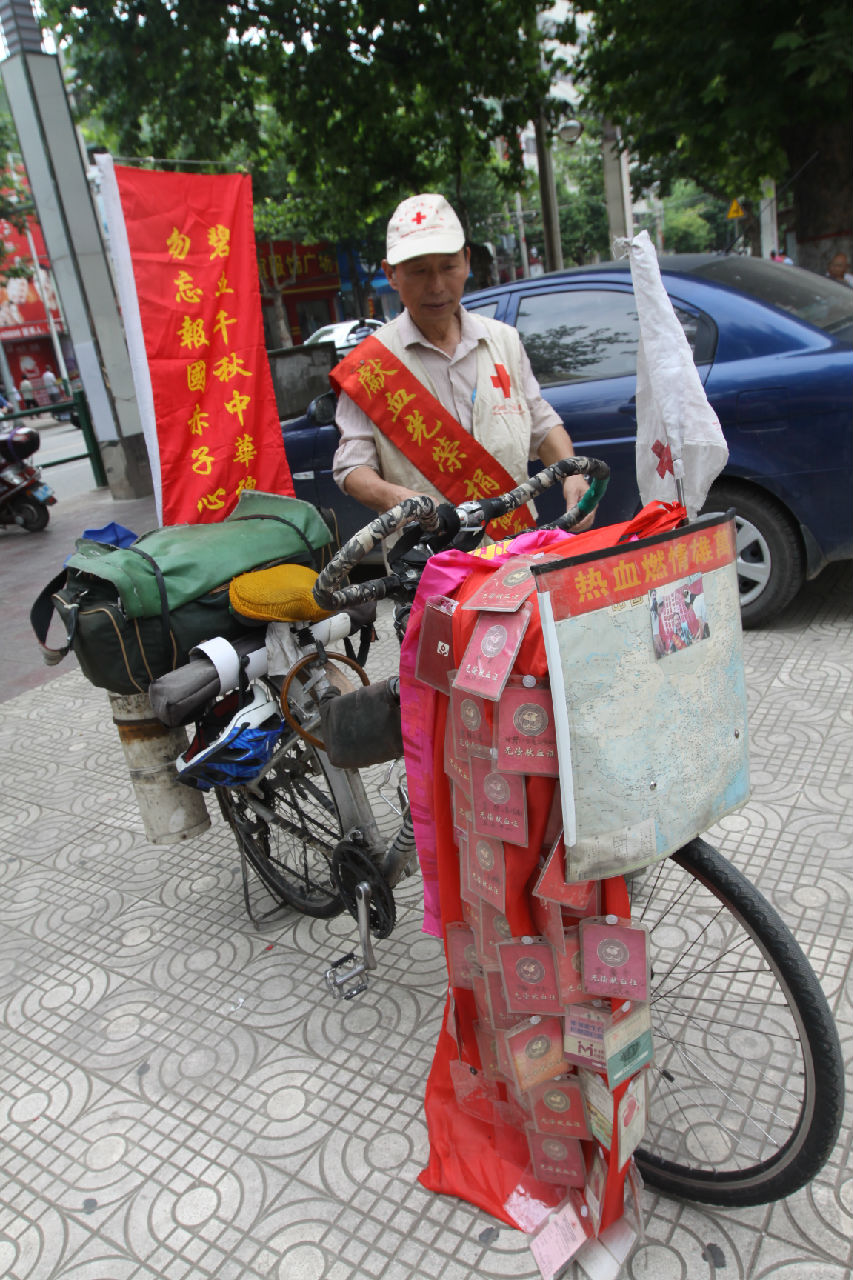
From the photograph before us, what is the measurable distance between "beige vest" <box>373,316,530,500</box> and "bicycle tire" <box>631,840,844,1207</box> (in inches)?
48.9

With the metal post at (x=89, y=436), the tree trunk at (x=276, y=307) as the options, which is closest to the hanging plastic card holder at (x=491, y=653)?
the metal post at (x=89, y=436)

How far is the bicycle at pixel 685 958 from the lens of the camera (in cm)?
154

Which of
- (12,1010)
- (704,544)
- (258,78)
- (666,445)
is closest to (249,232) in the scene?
(666,445)

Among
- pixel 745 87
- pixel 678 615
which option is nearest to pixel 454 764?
pixel 678 615

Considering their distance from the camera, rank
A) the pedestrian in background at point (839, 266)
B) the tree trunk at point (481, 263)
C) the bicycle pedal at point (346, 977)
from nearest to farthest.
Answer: the bicycle pedal at point (346, 977)
the pedestrian in background at point (839, 266)
the tree trunk at point (481, 263)

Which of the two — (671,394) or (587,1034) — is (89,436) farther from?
(587,1034)

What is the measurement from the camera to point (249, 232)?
2.70m

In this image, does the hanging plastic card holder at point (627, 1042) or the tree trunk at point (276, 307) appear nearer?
the hanging plastic card holder at point (627, 1042)

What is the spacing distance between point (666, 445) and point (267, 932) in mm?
1859

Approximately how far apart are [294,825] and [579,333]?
9.59ft

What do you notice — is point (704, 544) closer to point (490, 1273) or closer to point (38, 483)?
point (490, 1273)

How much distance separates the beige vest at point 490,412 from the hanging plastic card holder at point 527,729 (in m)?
1.34

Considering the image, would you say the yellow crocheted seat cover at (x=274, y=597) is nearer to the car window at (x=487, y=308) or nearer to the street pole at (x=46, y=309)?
the car window at (x=487, y=308)

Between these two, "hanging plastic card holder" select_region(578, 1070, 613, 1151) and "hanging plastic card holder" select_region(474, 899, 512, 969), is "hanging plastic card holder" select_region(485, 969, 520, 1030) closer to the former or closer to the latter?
"hanging plastic card holder" select_region(474, 899, 512, 969)
